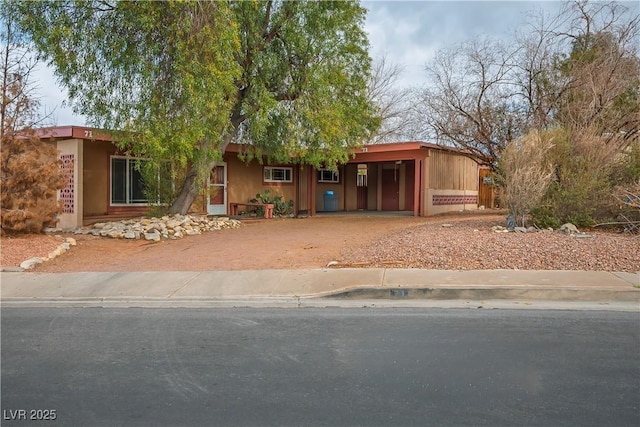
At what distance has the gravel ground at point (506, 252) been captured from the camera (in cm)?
917

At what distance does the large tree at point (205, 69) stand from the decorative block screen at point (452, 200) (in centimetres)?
587

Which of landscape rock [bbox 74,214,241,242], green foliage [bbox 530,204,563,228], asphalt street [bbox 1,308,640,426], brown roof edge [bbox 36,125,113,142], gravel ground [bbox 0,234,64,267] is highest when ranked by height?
brown roof edge [bbox 36,125,113,142]

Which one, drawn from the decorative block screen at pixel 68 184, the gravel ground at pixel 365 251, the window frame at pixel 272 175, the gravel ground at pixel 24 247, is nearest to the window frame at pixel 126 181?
the decorative block screen at pixel 68 184

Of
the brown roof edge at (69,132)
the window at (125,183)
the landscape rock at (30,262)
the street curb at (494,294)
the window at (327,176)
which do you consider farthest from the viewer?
the window at (327,176)

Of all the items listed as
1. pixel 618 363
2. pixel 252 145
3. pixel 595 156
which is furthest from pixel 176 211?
pixel 618 363

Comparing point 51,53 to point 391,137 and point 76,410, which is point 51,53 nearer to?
point 76,410

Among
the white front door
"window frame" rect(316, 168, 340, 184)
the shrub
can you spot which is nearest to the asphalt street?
the shrub

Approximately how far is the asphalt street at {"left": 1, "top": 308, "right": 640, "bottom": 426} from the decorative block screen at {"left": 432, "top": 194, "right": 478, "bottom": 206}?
14.3 meters

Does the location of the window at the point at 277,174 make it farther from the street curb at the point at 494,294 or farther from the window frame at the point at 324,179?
the street curb at the point at 494,294

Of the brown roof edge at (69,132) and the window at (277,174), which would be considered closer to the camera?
the brown roof edge at (69,132)

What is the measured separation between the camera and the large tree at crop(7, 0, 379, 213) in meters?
12.0

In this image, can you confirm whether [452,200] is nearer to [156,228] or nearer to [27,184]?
[156,228]

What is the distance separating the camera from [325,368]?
16.0ft

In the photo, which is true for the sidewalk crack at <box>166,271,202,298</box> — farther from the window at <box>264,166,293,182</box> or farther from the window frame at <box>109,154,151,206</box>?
the window at <box>264,166,293,182</box>
